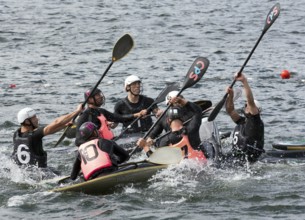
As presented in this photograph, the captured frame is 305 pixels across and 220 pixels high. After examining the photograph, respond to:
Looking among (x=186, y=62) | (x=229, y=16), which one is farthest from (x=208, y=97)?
(x=229, y=16)

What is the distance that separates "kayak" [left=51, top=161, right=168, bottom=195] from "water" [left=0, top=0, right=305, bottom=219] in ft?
0.38

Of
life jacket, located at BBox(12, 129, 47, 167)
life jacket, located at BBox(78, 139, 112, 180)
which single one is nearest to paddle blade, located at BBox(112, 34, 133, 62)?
life jacket, located at BBox(12, 129, 47, 167)

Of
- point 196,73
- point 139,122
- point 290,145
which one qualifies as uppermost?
point 196,73

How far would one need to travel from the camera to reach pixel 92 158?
14.1 m

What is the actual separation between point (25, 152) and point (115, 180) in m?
1.93

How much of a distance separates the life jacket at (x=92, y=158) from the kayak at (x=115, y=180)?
0.16 metres

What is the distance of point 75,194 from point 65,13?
23.9m

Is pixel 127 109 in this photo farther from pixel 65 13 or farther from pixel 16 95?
pixel 65 13

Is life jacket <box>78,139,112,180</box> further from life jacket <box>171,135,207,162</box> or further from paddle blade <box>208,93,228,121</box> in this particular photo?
paddle blade <box>208,93,228,121</box>

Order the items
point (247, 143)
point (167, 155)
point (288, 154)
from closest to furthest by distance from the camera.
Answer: point (167, 155)
point (247, 143)
point (288, 154)

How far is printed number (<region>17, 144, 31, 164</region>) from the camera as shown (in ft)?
50.1

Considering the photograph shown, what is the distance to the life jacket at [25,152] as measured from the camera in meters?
15.2

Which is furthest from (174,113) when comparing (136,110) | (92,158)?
(136,110)

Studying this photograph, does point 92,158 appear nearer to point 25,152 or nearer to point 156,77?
point 25,152
